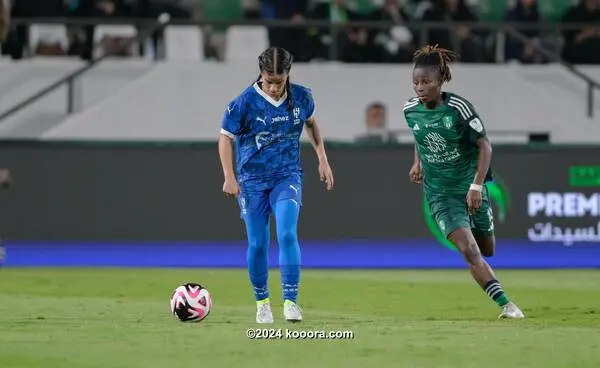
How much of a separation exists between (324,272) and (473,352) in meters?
9.37

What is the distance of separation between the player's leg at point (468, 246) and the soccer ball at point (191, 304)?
2.09 meters

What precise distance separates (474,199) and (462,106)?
2.60 feet

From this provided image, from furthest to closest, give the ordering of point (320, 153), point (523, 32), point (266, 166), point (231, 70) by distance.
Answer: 1. point (523, 32)
2. point (231, 70)
3. point (320, 153)
4. point (266, 166)

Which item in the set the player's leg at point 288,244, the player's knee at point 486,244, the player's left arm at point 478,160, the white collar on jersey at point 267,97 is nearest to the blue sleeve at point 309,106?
the white collar on jersey at point 267,97

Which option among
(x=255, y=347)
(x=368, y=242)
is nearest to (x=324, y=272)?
(x=368, y=242)

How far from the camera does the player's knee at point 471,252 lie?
37.9 ft

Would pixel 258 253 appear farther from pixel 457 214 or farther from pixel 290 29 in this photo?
pixel 290 29

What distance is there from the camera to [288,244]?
10.9 meters

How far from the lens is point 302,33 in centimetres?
2292

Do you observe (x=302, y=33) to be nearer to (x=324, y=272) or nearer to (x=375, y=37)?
(x=375, y=37)

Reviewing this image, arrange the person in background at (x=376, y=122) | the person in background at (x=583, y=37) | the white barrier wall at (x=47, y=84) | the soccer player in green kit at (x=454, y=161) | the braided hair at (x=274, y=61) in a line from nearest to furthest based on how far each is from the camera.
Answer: the braided hair at (x=274, y=61)
the soccer player in green kit at (x=454, y=161)
the person in background at (x=376, y=122)
the white barrier wall at (x=47, y=84)
the person in background at (x=583, y=37)

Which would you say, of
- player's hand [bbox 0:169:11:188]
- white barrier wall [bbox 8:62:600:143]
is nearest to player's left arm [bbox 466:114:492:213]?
player's hand [bbox 0:169:11:188]

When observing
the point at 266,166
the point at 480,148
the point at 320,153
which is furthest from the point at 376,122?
the point at 266,166

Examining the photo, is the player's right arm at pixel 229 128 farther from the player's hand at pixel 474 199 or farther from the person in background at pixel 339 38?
the person in background at pixel 339 38
